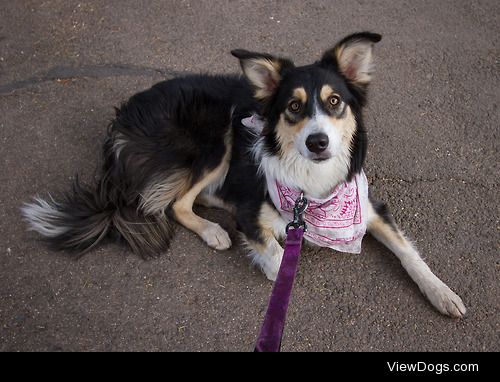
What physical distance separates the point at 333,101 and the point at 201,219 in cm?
127

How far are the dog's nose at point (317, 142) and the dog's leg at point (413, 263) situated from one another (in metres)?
0.77

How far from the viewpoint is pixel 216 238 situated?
320cm

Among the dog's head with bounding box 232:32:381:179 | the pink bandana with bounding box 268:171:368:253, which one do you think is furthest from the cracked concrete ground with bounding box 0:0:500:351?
the dog's head with bounding box 232:32:381:179

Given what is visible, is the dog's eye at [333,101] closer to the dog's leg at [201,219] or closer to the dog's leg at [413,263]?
the dog's leg at [413,263]

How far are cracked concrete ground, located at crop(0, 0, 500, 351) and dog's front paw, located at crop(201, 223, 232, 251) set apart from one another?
0.19 feet

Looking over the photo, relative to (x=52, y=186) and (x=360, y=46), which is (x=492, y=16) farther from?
(x=52, y=186)

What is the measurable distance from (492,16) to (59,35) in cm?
448

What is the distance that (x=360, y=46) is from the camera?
8.74ft

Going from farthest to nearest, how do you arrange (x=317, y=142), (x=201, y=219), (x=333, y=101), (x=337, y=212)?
(x=201, y=219) → (x=337, y=212) → (x=333, y=101) → (x=317, y=142)

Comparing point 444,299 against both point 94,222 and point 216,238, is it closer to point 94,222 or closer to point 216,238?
point 216,238

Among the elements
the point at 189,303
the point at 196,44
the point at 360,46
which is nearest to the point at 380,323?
the point at 189,303

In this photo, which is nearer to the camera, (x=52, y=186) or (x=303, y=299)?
(x=303, y=299)

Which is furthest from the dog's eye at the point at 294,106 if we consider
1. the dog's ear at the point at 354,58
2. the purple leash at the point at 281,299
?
the purple leash at the point at 281,299


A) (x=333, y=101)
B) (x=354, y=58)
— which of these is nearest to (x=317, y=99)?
(x=333, y=101)
